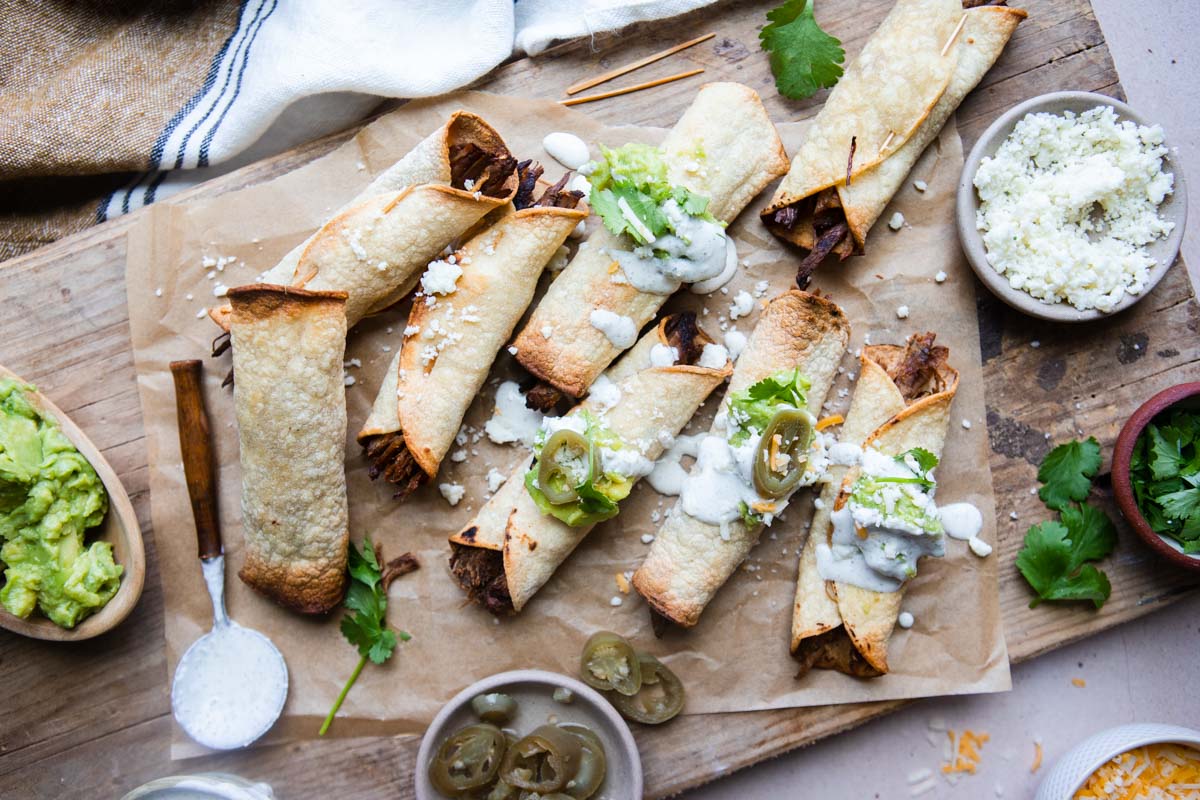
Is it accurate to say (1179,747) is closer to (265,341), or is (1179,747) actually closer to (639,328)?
(639,328)

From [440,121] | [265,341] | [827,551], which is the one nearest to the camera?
[265,341]

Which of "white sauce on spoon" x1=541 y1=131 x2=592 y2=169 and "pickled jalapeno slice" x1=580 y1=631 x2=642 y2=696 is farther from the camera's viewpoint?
"white sauce on spoon" x1=541 y1=131 x2=592 y2=169

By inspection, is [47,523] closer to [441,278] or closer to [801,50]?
[441,278]

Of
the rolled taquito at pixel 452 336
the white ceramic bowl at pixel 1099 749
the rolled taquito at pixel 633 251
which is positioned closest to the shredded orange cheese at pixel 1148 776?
the white ceramic bowl at pixel 1099 749

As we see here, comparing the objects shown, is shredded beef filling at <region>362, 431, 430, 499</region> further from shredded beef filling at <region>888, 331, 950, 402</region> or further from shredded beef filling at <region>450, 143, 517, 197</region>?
shredded beef filling at <region>888, 331, 950, 402</region>

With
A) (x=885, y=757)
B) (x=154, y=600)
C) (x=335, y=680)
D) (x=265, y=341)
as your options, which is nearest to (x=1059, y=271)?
(x=885, y=757)

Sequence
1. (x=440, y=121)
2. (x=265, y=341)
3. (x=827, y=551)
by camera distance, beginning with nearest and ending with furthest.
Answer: (x=265, y=341), (x=827, y=551), (x=440, y=121)

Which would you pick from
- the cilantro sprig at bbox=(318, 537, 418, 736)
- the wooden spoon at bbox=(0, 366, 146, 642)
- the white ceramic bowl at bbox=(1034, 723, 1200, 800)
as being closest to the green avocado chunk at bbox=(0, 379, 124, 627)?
the wooden spoon at bbox=(0, 366, 146, 642)
